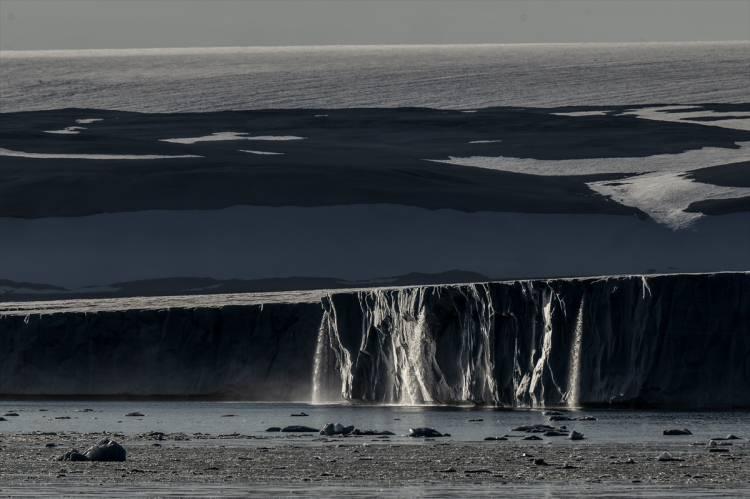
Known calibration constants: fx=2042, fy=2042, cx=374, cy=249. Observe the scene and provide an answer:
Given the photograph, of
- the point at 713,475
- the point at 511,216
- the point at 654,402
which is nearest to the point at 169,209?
the point at 511,216

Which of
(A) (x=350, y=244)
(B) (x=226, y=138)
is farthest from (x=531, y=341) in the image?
(B) (x=226, y=138)

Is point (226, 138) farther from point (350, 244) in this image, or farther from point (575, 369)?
point (575, 369)

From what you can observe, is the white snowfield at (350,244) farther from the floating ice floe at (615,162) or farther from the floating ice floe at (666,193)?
the floating ice floe at (615,162)

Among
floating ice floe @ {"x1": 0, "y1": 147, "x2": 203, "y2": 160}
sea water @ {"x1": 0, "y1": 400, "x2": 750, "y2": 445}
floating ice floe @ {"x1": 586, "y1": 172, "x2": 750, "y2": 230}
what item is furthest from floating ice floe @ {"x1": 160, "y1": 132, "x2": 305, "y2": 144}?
sea water @ {"x1": 0, "y1": 400, "x2": 750, "y2": 445}

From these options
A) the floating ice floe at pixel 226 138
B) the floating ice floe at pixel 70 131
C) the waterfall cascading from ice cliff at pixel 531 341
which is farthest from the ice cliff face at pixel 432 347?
the floating ice floe at pixel 70 131

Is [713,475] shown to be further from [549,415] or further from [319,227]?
[319,227]
